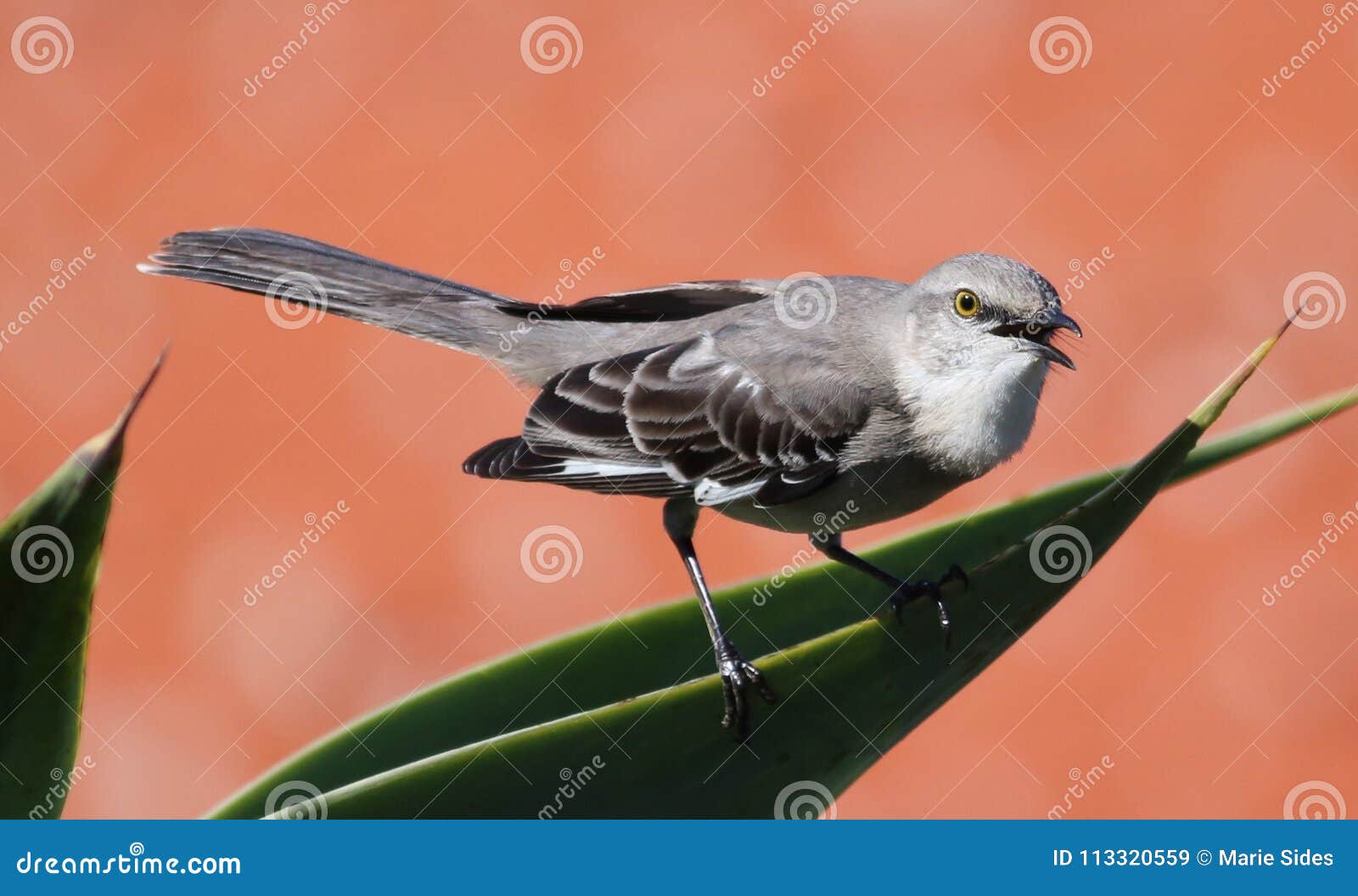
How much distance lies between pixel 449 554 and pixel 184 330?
1.28m

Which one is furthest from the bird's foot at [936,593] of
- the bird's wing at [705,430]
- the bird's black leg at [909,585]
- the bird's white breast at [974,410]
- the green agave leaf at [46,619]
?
the green agave leaf at [46,619]

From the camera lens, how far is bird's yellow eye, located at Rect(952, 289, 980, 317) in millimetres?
2098

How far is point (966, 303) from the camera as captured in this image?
212 centimetres

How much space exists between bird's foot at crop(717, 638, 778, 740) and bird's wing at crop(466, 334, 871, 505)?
48cm

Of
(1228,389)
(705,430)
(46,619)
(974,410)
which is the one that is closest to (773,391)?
(705,430)

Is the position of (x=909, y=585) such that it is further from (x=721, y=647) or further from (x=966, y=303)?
(x=966, y=303)

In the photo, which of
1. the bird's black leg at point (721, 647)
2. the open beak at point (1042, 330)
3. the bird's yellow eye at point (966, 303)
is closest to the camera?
the bird's black leg at point (721, 647)

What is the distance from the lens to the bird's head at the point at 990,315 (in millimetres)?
2020

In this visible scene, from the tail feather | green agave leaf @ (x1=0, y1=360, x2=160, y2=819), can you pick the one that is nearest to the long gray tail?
the tail feather

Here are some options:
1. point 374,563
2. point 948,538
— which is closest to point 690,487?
point 948,538

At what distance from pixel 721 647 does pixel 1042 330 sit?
0.74 meters

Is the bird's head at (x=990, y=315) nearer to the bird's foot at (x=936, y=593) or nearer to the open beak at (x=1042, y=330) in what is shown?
the open beak at (x=1042, y=330)

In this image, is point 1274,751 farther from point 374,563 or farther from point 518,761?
point 518,761

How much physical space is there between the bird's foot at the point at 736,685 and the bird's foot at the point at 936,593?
0.62 feet
